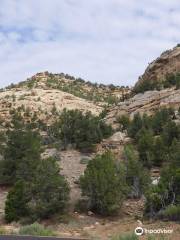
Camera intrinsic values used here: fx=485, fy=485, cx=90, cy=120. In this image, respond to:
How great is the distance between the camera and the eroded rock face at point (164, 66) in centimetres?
5352

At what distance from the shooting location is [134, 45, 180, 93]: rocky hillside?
48.9m

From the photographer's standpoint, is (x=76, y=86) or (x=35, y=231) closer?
(x=35, y=231)

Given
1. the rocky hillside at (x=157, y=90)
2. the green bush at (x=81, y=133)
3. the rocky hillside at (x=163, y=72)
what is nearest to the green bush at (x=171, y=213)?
the green bush at (x=81, y=133)

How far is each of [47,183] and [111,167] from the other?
3180 millimetres

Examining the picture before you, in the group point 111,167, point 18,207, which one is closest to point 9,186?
point 18,207

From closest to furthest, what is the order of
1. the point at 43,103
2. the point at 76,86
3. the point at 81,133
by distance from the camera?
1. the point at 81,133
2. the point at 43,103
3. the point at 76,86

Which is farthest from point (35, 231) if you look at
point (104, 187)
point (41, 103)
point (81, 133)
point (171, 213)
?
point (41, 103)

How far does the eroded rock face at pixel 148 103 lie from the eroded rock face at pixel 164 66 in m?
5.75

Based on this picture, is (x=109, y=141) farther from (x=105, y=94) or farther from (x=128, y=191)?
(x=105, y=94)

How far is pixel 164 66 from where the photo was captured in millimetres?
55438

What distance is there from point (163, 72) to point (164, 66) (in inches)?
49.0

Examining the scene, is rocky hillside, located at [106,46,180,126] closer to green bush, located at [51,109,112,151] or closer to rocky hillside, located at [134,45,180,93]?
rocky hillside, located at [134,45,180,93]

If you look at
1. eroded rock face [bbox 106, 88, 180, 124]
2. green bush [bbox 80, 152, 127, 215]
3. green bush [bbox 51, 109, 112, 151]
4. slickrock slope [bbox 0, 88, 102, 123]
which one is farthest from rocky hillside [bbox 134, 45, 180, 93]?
green bush [bbox 80, 152, 127, 215]

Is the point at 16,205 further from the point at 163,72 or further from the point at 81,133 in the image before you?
the point at 163,72
